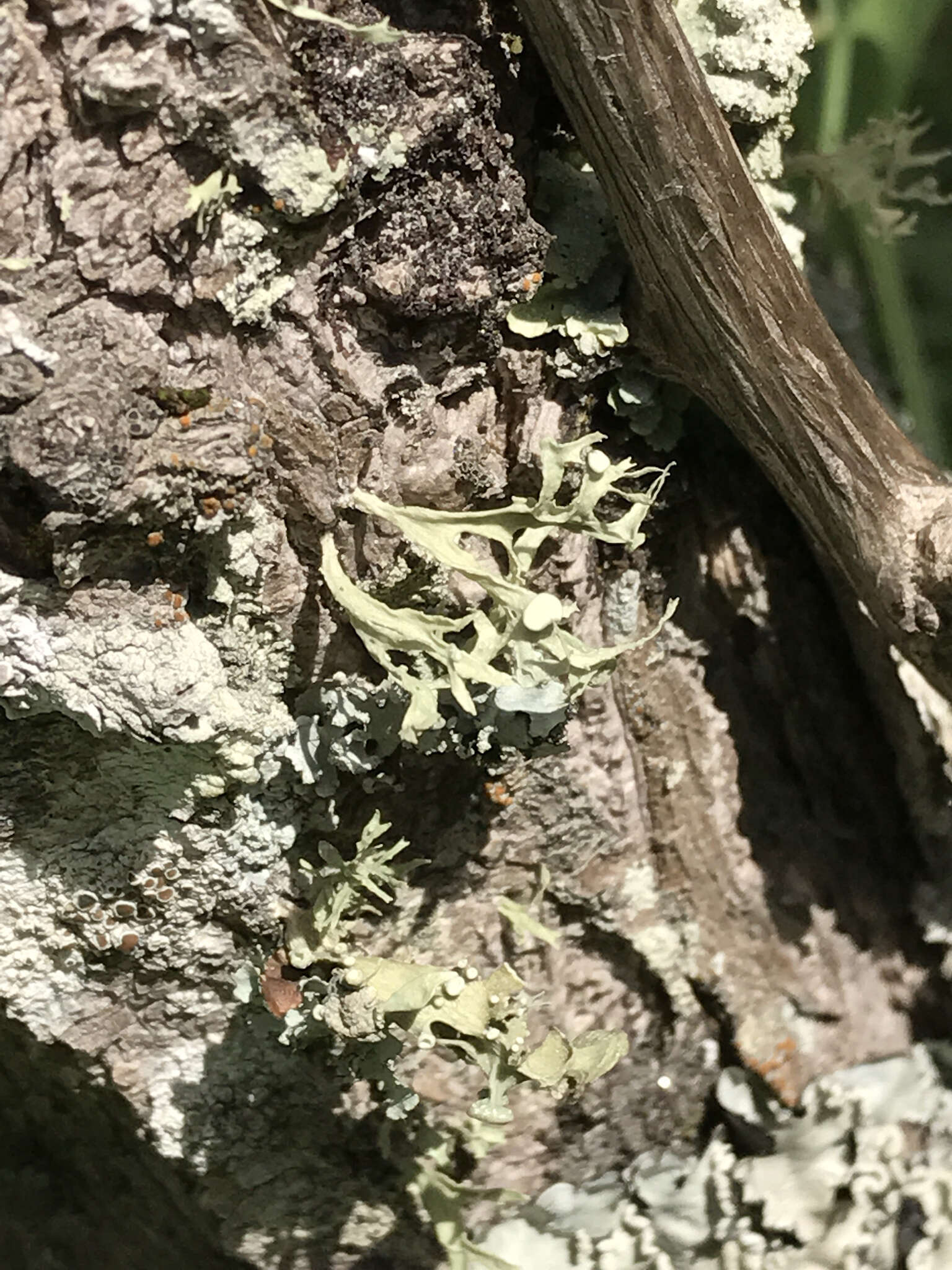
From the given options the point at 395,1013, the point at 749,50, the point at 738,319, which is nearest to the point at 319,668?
the point at 395,1013

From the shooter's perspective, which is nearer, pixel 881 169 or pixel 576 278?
pixel 576 278

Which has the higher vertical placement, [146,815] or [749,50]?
[749,50]

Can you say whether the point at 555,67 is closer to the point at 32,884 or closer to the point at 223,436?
the point at 223,436

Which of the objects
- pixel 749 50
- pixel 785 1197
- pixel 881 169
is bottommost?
pixel 785 1197

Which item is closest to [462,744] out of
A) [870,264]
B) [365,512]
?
[365,512]

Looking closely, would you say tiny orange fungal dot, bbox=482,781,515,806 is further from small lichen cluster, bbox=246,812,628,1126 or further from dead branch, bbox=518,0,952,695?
dead branch, bbox=518,0,952,695

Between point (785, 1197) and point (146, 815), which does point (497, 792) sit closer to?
point (146, 815)
